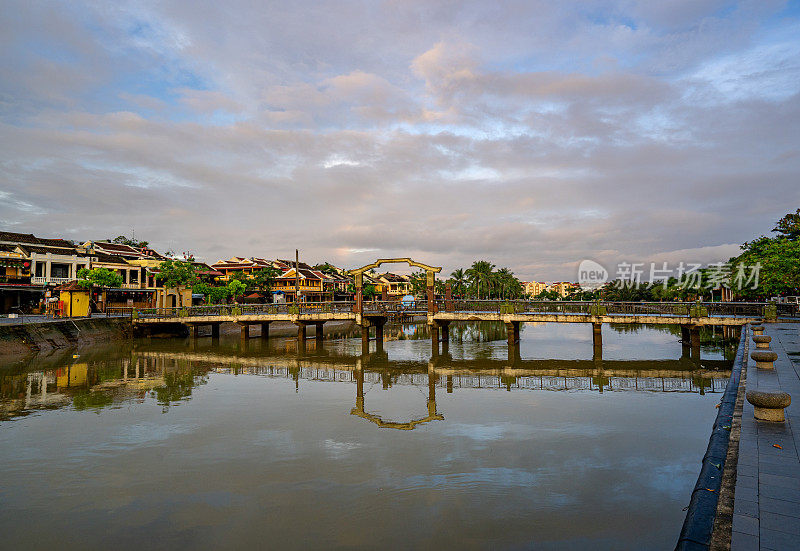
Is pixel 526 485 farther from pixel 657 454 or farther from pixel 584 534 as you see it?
pixel 657 454

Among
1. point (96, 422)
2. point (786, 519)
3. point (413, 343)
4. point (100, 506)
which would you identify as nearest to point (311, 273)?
point (413, 343)

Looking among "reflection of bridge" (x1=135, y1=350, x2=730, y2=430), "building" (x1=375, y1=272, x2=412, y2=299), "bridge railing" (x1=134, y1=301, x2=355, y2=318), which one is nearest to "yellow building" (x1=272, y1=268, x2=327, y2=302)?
"bridge railing" (x1=134, y1=301, x2=355, y2=318)

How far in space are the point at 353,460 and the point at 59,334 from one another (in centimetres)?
3850

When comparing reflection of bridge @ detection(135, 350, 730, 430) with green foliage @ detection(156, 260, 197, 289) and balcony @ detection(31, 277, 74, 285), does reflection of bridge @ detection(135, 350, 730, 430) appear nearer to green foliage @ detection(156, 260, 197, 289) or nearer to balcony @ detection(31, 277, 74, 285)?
green foliage @ detection(156, 260, 197, 289)

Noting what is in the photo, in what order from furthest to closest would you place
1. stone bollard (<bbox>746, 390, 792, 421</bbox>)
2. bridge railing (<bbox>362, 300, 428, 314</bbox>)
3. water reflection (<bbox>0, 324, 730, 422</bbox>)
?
bridge railing (<bbox>362, 300, 428, 314</bbox>) < water reflection (<bbox>0, 324, 730, 422</bbox>) < stone bollard (<bbox>746, 390, 792, 421</bbox>)

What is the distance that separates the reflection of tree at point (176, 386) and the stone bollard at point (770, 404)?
763 inches

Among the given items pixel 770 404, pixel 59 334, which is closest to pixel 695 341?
pixel 770 404

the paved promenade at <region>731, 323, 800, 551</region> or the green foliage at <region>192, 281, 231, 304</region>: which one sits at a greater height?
the green foliage at <region>192, 281, 231, 304</region>

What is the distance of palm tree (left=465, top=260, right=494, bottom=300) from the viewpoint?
353ft

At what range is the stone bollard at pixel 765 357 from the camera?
15.3 m

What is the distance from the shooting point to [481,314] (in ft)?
122

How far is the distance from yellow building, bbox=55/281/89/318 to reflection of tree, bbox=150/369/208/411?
25887 millimetres

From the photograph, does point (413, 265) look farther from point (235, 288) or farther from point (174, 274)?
point (235, 288)

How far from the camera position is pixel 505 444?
539 inches
